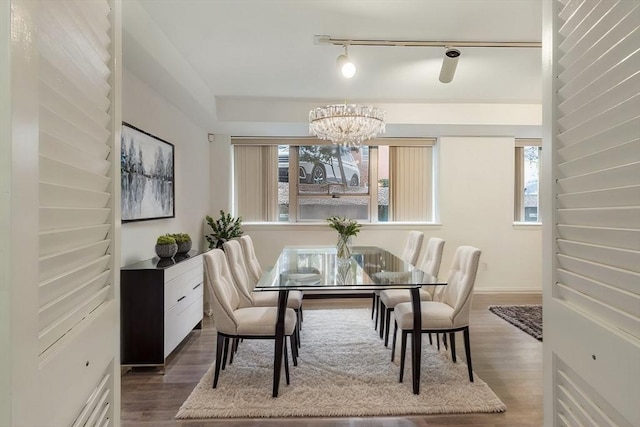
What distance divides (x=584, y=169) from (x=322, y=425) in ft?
6.16

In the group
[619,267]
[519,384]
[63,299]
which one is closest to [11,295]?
[63,299]

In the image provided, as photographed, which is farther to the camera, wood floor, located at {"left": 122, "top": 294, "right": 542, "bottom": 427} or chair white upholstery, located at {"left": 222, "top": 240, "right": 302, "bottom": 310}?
chair white upholstery, located at {"left": 222, "top": 240, "right": 302, "bottom": 310}

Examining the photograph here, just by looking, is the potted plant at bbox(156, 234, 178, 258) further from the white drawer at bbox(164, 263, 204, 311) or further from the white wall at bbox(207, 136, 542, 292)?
the white wall at bbox(207, 136, 542, 292)

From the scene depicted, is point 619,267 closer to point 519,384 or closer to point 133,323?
point 519,384

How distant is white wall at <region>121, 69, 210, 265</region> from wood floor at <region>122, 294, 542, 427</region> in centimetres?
94

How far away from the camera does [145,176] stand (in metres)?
2.93

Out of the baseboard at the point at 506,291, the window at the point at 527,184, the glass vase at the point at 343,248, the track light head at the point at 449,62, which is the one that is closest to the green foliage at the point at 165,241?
the glass vase at the point at 343,248

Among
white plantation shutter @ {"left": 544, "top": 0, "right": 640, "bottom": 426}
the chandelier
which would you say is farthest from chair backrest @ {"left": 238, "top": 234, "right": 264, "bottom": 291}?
white plantation shutter @ {"left": 544, "top": 0, "right": 640, "bottom": 426}

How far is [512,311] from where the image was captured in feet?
13.4

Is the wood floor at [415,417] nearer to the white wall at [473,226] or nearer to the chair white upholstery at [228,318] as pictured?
the chair white upholstery at [228,318]

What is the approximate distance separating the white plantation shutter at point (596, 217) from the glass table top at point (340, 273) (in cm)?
144

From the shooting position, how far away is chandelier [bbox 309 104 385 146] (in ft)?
10.4

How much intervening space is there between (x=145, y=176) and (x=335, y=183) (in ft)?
9.33

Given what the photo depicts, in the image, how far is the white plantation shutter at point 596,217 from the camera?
638mm
